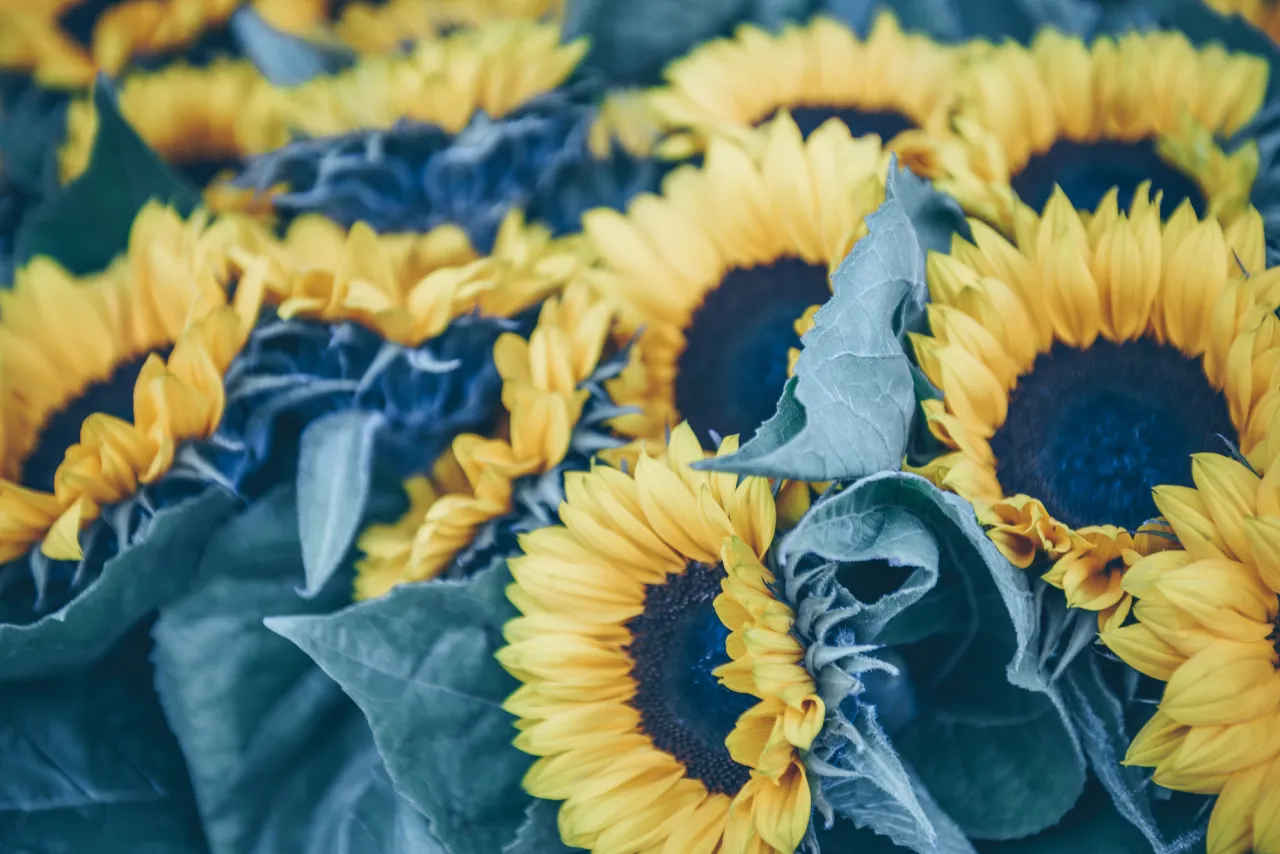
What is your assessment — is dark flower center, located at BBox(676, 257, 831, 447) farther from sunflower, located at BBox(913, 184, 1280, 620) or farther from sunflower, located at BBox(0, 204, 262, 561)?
sunflower, located at BBox(0, 204, 262, 561)

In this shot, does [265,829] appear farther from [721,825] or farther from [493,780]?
[721,825]

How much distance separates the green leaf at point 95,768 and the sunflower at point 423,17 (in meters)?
→ 0.46

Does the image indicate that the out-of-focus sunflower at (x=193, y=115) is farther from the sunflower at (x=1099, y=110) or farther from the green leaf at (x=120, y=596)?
the sunflower at (x=1099, y=110)

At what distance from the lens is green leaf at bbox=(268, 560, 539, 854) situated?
470 mm

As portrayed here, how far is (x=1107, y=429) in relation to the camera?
47 cm

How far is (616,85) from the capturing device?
28.6 inches

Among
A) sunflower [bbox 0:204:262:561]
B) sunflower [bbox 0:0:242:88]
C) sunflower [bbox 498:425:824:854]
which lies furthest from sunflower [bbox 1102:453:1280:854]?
sunflower [bbox 0:0:242:88]

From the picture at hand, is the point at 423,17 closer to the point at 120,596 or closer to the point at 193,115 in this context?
the point at 193,115

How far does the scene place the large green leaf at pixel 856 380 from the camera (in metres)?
0.37

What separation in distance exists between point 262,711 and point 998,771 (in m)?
0.35

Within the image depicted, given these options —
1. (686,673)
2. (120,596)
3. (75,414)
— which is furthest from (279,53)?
(686,673)

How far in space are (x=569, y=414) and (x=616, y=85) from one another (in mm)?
312

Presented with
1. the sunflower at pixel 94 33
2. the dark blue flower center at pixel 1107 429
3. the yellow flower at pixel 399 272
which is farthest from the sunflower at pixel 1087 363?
the sunflower at pixel 94 33

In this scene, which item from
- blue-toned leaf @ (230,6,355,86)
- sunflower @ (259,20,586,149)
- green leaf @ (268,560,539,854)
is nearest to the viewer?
green leaf @ (268,560,539,854)
